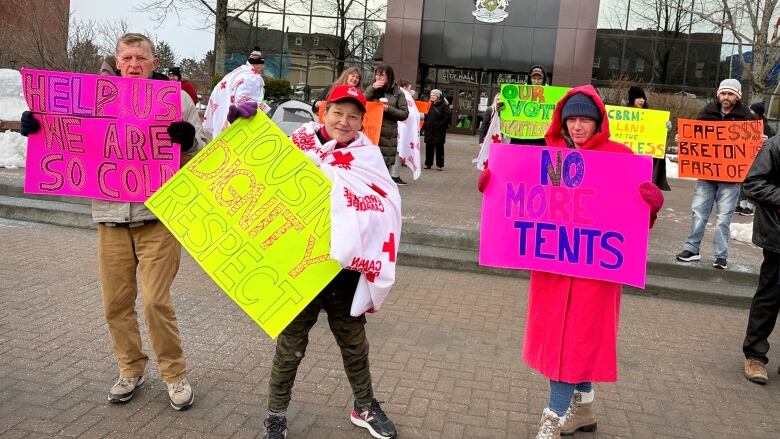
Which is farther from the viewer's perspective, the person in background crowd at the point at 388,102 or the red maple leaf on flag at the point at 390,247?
the person in background crowd at the point at 388,102

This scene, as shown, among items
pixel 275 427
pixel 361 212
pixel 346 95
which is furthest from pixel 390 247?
pixel 275 427

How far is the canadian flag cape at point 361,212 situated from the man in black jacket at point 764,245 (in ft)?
9.03

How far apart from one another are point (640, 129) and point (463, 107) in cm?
2424

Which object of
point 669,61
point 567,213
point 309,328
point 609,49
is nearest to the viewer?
point 309,328

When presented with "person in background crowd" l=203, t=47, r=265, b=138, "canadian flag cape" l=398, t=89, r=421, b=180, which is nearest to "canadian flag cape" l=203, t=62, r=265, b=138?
"person in background crowd" l=203, t=47, r=265, b=138

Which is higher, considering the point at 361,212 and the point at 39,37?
the point at 39,37

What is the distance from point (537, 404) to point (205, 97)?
76.5 ft

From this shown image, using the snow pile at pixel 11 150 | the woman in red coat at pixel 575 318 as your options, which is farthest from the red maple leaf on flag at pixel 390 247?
the snow pile at pixel 11 150

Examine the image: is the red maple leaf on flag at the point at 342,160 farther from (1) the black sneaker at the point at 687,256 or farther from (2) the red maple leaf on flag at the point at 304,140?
(1) the black sneaker at the point at 687,256

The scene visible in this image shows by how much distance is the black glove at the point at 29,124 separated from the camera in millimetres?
3832

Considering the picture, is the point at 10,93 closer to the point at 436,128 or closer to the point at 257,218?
the point at 436,128

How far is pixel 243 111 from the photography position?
344 cm

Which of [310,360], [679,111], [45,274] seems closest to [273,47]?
[679,111]

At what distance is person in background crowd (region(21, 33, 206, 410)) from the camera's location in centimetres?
381
